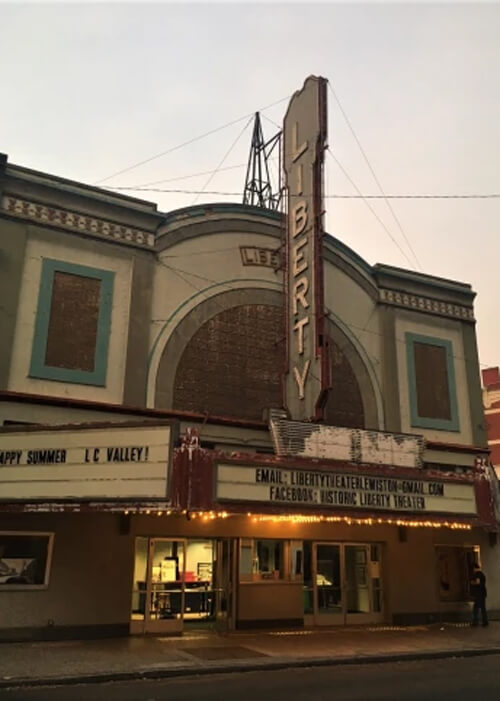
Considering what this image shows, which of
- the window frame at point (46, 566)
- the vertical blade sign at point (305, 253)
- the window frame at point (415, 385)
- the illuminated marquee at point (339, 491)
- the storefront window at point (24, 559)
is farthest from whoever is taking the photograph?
the window frame at point (415, 385)

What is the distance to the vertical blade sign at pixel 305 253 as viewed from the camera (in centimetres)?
1642

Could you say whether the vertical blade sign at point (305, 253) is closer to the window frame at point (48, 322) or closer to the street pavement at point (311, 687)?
the window frame at point (48, 322)

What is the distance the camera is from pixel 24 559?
1454 cm

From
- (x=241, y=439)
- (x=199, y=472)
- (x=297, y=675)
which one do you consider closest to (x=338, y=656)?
(x=297, y=675)

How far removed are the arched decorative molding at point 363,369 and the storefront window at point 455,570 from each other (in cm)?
442

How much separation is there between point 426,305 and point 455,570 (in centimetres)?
835

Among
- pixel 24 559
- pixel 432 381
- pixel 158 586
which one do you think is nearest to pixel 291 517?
pixel 158 586

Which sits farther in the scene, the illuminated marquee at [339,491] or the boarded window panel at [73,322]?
the boarded window panel at [73,322]

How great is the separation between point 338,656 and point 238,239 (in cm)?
1102

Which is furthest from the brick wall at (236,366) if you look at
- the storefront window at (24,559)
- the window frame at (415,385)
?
the storefront window at (24,559)

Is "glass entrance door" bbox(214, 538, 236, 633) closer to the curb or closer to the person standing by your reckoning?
the curb

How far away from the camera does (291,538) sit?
17891 mm

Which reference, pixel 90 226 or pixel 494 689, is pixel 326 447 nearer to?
pixel 494 689

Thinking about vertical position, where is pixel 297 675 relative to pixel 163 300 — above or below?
below
